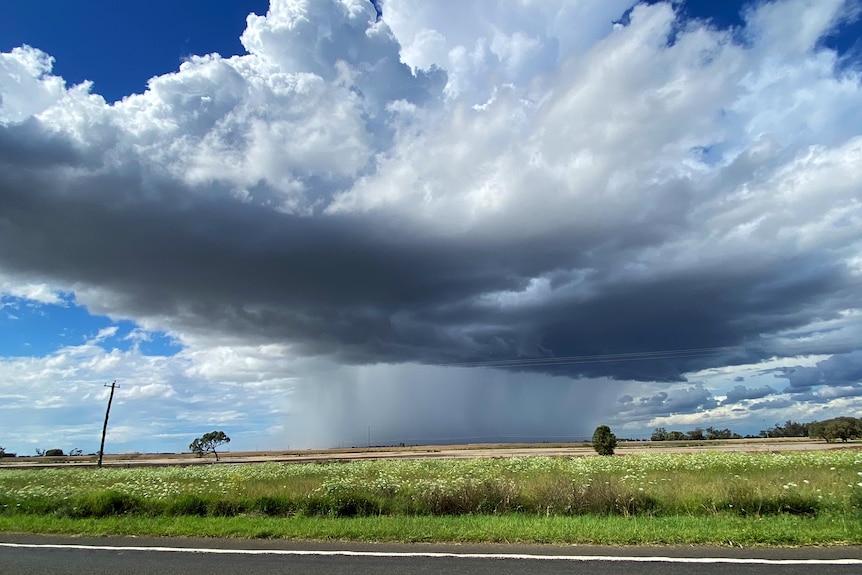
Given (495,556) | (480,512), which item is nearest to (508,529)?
(495,556)

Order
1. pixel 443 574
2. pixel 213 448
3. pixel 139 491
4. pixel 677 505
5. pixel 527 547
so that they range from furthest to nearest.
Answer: pixel 213 448
pixel 139 491
pixel 677 505
pixel 527 547
pixel 443 574

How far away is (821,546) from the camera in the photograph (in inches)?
361

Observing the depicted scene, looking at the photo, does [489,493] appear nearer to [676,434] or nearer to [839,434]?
[839,434]

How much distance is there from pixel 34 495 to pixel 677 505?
71.2ft

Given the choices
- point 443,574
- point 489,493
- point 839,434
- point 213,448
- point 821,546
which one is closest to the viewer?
point 443,574

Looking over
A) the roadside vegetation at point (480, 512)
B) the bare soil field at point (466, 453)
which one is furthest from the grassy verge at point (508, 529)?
the bare soil field at point (466, 453)

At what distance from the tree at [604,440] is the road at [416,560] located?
58.8 m

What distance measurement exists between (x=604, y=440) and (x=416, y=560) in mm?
61347

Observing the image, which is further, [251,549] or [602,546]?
[251,549]

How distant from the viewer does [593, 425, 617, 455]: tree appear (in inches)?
2517

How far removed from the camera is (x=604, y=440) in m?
64.6

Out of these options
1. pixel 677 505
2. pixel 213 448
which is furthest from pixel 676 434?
pixel 677 505

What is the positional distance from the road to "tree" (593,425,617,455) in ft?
193

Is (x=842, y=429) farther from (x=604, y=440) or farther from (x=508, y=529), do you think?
(x=508, y=529)
